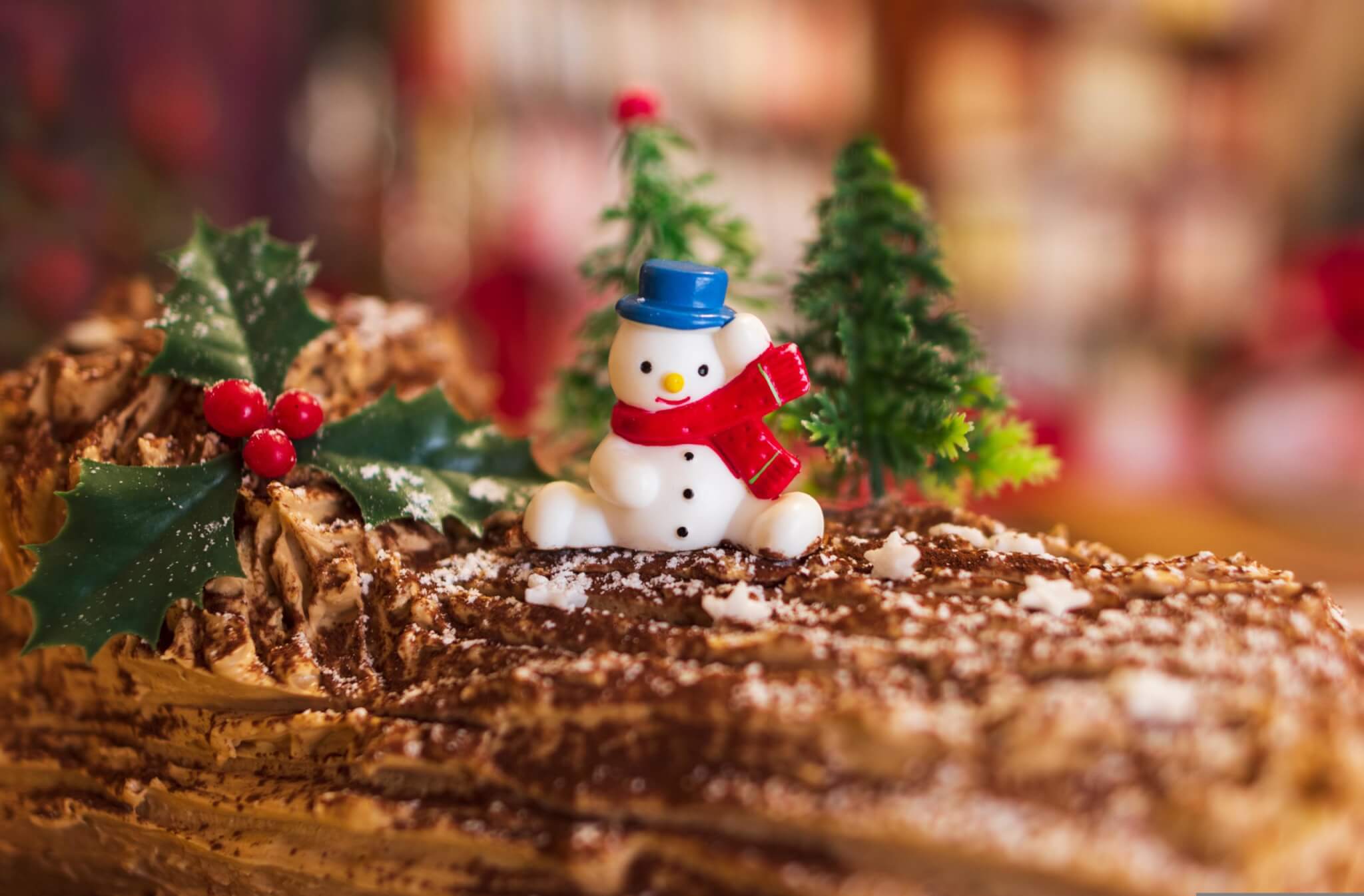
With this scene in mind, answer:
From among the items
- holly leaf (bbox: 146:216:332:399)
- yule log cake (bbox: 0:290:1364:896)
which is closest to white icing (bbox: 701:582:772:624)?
yule log cake (bbox: 0:290:1364:896)

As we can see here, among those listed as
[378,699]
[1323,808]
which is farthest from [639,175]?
[1323,808]

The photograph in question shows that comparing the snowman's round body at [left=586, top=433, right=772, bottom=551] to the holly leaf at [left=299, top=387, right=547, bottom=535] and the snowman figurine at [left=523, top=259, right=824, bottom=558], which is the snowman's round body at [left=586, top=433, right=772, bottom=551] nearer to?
the snowman figurine at [left=523, top=259, right=824, bottom=558]

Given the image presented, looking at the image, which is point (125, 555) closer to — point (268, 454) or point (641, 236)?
point (268, 454)

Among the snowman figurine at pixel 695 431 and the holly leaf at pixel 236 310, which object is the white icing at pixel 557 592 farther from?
the holly leaf at pixel 236 310

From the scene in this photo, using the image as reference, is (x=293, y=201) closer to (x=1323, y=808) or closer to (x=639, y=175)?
(x=639, y=175)

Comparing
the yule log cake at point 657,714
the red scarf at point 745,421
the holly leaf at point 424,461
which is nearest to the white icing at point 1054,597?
the yule log cake at point 657,714

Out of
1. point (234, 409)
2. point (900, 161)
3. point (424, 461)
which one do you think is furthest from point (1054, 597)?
point (900, 161)
